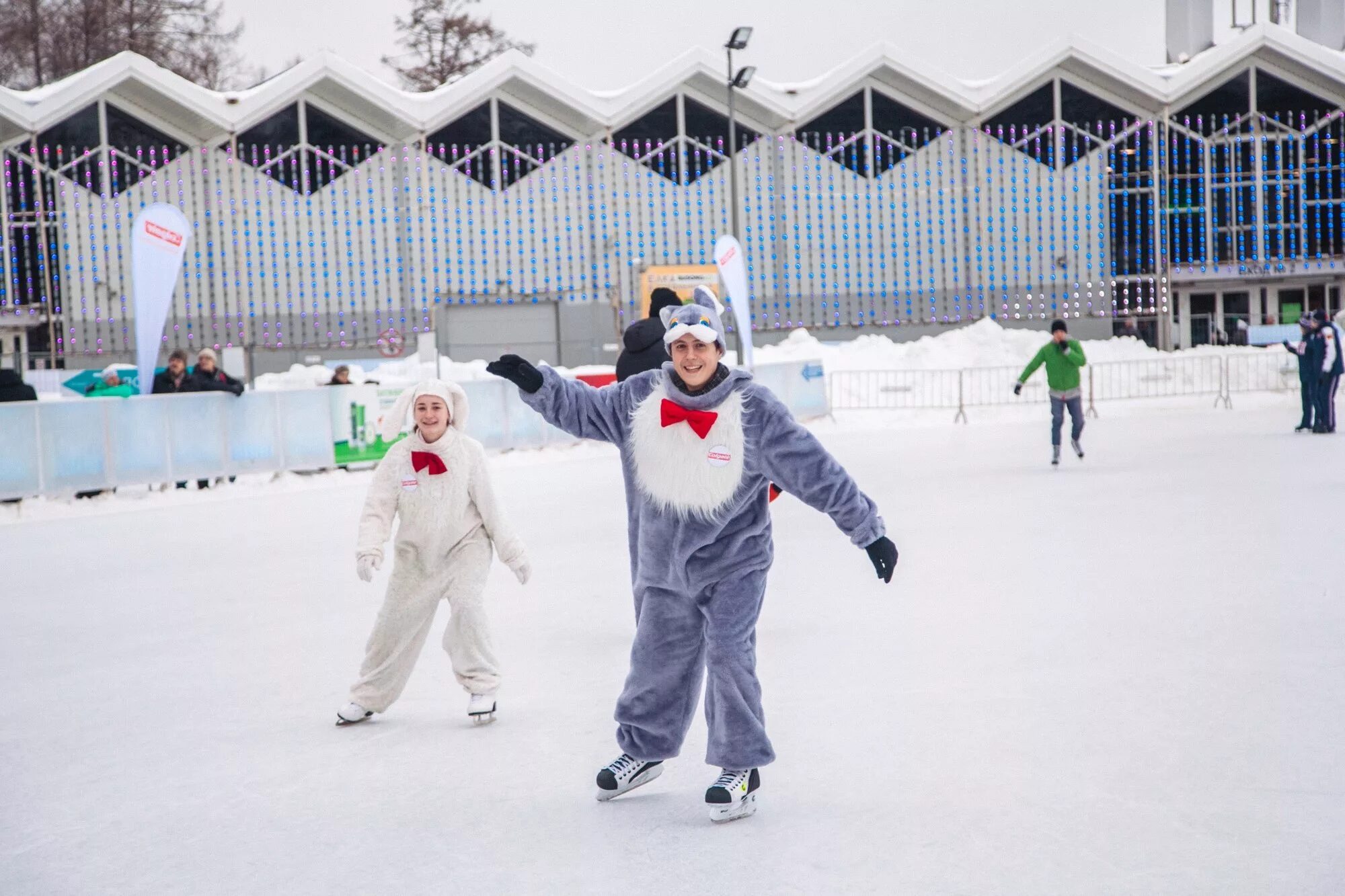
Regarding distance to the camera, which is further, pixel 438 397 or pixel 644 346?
pixel 644 346

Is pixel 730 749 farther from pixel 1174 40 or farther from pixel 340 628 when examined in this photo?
pixel 1174 40

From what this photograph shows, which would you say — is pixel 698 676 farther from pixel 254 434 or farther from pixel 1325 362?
pixel 1325 362

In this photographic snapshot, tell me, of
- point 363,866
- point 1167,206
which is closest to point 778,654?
point 363,866

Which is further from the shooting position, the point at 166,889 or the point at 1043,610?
the point at 1043,610

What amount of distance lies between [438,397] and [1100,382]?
2234 centimetres

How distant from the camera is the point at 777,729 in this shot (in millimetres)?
4809

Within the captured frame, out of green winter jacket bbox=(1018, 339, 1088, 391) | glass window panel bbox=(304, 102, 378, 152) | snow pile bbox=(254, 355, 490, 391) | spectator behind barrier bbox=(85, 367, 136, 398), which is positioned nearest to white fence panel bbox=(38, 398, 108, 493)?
spectator behind barrier bbox=(85, 367, 136, 398)

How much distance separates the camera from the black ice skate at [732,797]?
385 centimetres

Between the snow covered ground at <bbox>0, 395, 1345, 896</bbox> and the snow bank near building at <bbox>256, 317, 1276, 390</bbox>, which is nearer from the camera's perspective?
the snow covered ground at <bbox>0, 395, 1345, 896</bbox>

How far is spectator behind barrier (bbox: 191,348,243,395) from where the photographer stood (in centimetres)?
1470

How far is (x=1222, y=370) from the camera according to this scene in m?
24.9

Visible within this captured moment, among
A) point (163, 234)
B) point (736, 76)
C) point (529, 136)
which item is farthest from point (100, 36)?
point (163, 234)

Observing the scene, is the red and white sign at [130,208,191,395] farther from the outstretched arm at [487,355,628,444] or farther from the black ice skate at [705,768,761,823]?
the black ice skate at [705,768,761,823]

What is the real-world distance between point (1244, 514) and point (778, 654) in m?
5.13
